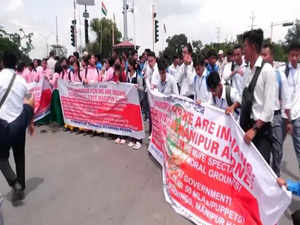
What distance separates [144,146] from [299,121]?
3121 mm

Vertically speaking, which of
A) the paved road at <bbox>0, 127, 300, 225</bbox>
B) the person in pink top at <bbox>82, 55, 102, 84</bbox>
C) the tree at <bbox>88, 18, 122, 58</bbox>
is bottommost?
the paved road at <bbox>0, 127, 300, 225</bbox>

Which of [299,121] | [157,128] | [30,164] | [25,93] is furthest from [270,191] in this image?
[30,164]

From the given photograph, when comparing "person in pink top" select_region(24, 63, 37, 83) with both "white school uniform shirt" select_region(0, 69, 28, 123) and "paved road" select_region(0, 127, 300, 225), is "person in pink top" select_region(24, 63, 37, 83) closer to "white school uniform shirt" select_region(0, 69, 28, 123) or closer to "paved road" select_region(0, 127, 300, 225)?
"paved road" select_region(0, 127, 300, 225)

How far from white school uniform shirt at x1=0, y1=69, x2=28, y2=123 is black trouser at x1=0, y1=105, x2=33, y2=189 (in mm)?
79

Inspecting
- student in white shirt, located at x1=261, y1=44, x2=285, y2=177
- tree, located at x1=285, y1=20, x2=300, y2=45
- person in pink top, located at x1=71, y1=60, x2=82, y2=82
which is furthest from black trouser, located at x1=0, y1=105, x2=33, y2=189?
tree, located at x1=285, y1=20, x2=300, y2=45

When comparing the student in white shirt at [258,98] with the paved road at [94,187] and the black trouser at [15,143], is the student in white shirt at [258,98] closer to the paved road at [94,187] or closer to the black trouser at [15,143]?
the paved road at [94,187]

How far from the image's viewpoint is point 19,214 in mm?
3527

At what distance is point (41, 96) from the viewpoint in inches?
310

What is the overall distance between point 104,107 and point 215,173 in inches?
156

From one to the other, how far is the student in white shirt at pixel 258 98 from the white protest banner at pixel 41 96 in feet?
20.6

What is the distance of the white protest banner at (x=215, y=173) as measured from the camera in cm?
247

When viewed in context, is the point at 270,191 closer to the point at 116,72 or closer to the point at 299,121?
the point at 299,121

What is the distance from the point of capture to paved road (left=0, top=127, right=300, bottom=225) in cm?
337

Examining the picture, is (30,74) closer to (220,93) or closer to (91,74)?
(91,74)
